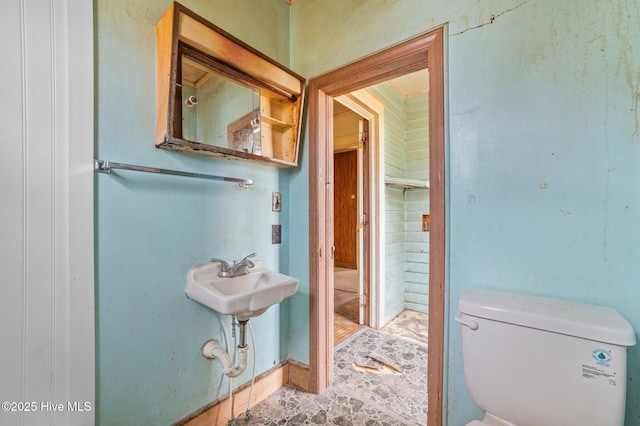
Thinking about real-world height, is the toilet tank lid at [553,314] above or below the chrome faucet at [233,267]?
below

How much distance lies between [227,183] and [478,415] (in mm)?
1577

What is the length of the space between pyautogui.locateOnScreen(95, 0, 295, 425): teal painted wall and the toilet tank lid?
3.92 feet

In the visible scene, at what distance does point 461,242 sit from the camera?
1.09 meters

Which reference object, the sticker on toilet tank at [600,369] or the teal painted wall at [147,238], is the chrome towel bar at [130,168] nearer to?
the teal painted wall at [147,238]

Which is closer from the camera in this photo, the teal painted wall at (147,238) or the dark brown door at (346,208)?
the teal painted wall at (147,238)

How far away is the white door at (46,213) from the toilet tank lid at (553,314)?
144 centimetres

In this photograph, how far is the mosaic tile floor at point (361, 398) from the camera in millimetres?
1384

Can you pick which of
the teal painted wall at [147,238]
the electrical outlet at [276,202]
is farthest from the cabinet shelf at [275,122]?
the electrical outlet at [276,202]

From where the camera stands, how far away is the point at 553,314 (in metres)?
0.81

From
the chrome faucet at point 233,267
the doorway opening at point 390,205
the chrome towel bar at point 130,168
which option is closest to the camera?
the chrome towel bar at point 130,168

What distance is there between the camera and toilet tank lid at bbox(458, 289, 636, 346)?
2.38 feet

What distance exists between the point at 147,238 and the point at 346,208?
388 cm

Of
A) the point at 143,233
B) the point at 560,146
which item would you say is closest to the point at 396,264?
the point at 560,146

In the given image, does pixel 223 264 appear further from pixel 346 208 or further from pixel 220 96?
pixel 346 208
